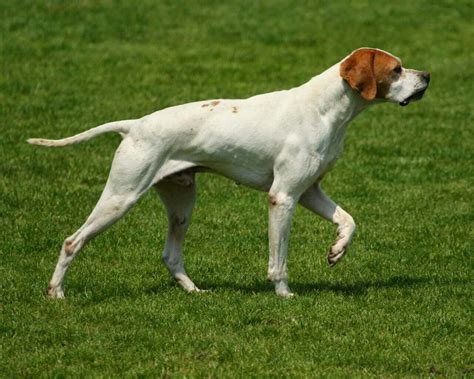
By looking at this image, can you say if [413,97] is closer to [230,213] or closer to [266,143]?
[266,143]

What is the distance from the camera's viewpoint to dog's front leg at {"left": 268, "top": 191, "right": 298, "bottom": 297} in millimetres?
8742

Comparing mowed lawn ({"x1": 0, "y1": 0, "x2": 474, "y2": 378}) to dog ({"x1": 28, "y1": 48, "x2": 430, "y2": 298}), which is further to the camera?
dog ({"x1": 28, "y1": 48, "x2": 430, "y2": 298})

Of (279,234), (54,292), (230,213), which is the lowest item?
(230,213)

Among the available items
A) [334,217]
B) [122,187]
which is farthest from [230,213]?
[122,187]

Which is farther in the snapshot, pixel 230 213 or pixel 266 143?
pixel 230 213

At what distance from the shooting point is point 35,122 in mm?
16078

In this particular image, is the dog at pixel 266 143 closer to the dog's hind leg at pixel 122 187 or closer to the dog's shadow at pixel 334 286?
the dog's hind leg at pixel 122 187

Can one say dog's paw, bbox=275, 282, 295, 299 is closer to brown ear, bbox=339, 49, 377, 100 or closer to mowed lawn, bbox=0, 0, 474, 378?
mowed lawn, bbox=0, 0, 474, 378

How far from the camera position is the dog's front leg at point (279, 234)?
8.74m

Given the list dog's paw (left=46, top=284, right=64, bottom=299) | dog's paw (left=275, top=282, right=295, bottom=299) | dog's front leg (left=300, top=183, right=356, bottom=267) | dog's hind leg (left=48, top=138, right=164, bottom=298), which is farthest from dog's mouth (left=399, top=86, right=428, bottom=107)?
dog's paw (left=46, top=284, right=64, bottom=299)

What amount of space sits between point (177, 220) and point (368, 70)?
1.89 meters

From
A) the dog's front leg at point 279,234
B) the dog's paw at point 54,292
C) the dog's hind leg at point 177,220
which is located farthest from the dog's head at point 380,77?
the dog's paw at point 54,292

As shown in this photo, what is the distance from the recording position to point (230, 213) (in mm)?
12031

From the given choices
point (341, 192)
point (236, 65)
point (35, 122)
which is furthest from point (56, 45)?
point (341, 192)
